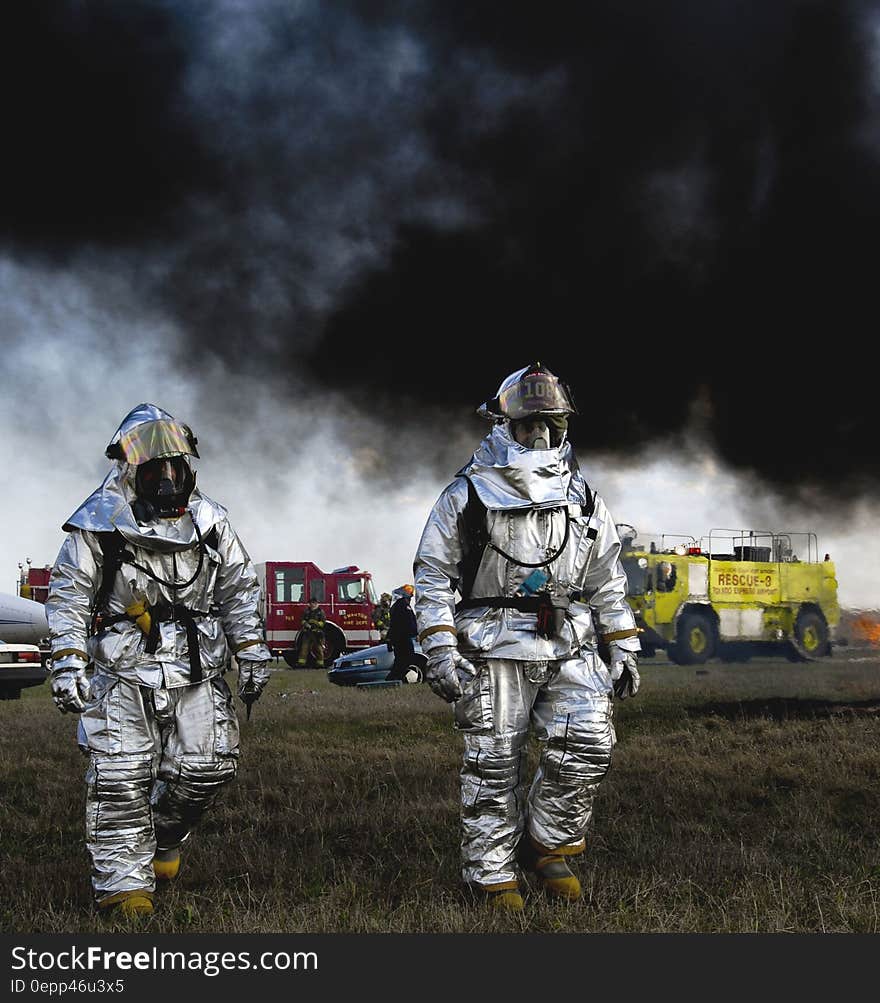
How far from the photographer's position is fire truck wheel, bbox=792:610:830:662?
22594 millimetres

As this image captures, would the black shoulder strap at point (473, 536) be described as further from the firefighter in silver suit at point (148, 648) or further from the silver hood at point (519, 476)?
the firefighter in silver suit at point (148, 648)

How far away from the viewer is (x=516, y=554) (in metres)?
4.82

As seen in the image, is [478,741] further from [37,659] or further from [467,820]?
[37,659]

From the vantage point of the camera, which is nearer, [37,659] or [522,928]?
[522,928]

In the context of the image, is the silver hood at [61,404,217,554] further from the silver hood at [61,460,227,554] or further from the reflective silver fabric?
the reflective silver fabric

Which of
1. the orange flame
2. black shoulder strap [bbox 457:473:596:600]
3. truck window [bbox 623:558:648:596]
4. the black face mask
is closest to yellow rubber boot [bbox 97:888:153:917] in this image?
the black face mask

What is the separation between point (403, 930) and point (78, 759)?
5.26 metres

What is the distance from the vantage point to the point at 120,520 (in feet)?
15.7

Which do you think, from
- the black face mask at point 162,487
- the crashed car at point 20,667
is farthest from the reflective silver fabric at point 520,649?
the crashed car at point 20,667

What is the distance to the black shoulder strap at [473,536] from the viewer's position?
487cm

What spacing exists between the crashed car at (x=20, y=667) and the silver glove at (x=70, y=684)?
10.7 metres

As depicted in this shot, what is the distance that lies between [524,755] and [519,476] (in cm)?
123

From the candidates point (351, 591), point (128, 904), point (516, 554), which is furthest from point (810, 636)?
point (128, 904)

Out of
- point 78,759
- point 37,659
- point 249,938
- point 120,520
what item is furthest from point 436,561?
point 37,659
